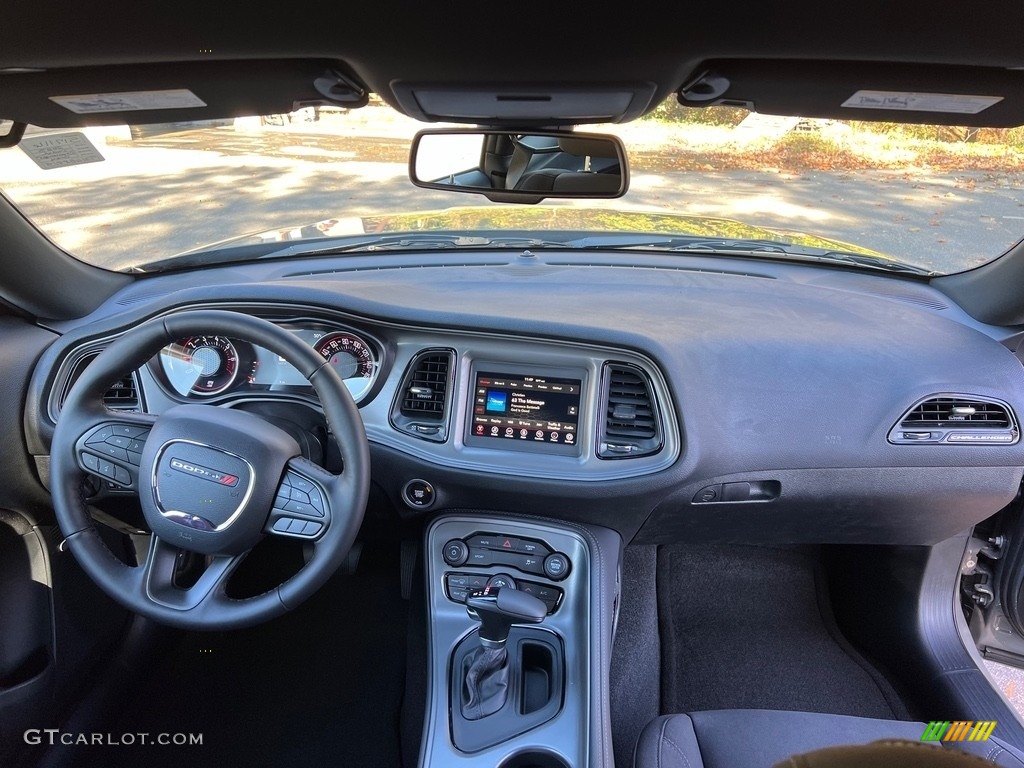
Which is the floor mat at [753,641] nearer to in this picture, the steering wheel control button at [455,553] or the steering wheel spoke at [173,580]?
the steering wheel control button at [455,553]

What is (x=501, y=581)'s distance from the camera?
7.09 feet

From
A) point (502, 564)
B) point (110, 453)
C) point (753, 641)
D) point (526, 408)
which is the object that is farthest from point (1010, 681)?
point (110, 453)

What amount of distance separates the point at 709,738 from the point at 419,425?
120cm

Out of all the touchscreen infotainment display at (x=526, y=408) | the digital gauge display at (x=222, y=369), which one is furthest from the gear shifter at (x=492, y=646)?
the digital gauge display at (x=222, y=369)

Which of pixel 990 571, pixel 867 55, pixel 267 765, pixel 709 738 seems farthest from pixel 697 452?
pixel 267 765

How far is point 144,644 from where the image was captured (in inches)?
105

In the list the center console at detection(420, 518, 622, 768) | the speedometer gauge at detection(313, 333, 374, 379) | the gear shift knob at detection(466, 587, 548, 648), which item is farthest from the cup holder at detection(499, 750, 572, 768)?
the speedometer gauge at detection(313, 333, 374, 379)

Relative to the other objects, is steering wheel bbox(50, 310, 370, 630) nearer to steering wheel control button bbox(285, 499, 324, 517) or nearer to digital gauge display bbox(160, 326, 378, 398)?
steering wheel control button bbox(285, 499, 324, 517)

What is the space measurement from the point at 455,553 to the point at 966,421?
1.69 meters

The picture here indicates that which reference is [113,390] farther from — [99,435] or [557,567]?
[557,567]

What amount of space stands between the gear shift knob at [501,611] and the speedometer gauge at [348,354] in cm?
78

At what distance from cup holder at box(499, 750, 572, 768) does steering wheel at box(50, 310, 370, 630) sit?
76cm

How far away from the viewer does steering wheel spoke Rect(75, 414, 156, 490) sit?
66.1 inches

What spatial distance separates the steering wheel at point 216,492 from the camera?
5.15 ft
